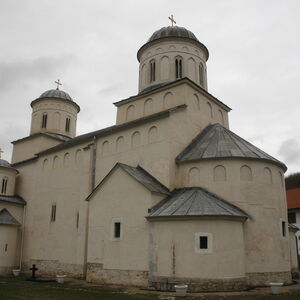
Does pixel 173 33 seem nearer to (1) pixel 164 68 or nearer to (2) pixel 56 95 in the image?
(1) pixel 164 68

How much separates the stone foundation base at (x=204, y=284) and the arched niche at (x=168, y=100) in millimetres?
11369

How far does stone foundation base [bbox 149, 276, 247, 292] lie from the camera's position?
1611 cm

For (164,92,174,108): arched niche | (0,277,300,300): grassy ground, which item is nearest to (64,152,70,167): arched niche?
(164,92,174,108): arched niche

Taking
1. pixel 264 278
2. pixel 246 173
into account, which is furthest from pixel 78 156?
pixel 264 278

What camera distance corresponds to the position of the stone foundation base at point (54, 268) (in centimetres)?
2329

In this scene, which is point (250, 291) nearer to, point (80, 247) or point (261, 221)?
point (261, 221)

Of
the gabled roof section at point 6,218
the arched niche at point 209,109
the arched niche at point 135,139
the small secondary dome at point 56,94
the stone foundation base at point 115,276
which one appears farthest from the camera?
the small secondary dome at point 56,94

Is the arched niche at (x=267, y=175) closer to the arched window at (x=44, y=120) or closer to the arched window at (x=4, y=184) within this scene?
the arched window at (x=4, y=184)

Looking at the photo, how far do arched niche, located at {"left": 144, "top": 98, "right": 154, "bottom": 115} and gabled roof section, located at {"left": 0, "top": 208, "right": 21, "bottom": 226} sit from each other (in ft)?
45.3

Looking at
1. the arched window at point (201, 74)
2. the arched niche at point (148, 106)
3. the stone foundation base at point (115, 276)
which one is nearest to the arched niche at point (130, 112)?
the arched niche at point (148, 106)

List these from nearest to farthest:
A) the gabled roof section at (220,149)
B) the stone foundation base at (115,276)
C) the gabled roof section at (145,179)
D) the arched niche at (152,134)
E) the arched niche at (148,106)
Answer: the stone foundation base at (115,276), the gabled roof section at (145,179), the gabled roof section at (220,149), the arched niche at (152,134), the arched niche at (148,106)

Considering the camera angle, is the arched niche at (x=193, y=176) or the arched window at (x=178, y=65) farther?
the arched window at (x=178, y=65)

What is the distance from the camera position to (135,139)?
74.3 ft

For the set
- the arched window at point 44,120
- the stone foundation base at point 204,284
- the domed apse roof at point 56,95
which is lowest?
the stone foundation base at point 204,284
